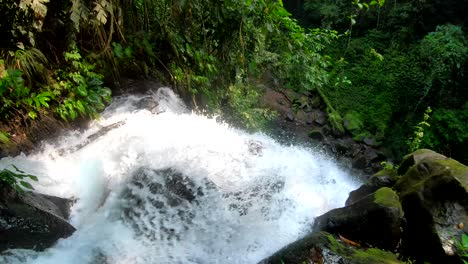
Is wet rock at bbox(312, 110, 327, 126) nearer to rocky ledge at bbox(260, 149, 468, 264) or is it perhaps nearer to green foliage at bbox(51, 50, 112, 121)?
rocky ledge at bbox(260, 149, 468, 264)

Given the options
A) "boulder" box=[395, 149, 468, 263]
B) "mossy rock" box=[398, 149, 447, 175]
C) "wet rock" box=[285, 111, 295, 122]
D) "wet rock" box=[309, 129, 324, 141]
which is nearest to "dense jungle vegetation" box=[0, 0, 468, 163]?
"mossy rock" box=[398, 149, 447, 175]

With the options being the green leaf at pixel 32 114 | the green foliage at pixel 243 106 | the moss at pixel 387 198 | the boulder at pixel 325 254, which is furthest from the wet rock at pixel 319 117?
the green leaf at pixel 32 114

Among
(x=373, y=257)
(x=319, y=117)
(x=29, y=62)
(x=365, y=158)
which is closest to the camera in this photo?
(x=373, y=257)

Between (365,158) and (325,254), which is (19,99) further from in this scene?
(365,158)

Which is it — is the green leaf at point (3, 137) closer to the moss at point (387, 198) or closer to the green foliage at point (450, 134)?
the moss at point (387, 198)

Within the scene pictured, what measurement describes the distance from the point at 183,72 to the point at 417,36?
442 inches

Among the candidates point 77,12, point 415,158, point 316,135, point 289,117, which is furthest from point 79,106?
point 289,117

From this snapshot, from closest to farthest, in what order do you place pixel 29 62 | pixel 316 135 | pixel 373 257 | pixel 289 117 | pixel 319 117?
1. pixel 373 257
2. pixel 29 62
3. pixel 316 135
4. pixel 289 117
5. pixel 319 117

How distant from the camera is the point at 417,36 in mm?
14070

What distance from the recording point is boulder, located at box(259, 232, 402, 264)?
3.31m

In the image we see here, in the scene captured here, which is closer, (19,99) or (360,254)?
(360,254)

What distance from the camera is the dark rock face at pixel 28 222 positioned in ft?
10.4

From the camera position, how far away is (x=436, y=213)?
3.80 m

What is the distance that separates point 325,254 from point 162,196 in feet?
5.60
